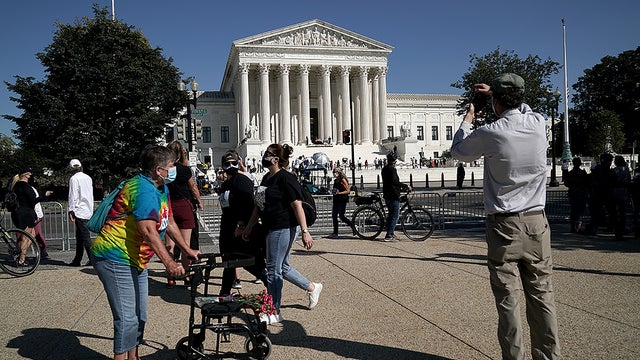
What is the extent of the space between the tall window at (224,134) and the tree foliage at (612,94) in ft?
172

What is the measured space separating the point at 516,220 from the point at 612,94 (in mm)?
81069

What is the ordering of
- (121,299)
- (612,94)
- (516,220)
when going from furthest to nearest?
(612,94)
(121,299)
(516,220)

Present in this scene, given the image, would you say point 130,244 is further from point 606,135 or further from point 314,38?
point 314,38

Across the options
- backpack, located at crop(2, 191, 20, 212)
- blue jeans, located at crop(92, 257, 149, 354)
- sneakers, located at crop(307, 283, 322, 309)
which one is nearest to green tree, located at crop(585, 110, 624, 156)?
sneakers, located at crop(307, 283, 322, 309)

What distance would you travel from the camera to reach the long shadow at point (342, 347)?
13.3 feet

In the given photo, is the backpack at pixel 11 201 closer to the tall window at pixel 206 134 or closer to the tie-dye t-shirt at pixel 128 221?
the tie-dye t-shirt at pixel 128 221

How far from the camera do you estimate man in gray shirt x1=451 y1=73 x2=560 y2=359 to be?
3.31m

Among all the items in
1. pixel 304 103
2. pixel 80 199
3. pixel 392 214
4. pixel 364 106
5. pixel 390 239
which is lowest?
pixel 390 239

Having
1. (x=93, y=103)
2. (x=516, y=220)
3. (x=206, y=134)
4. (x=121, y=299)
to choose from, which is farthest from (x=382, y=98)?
(x=121, y=299)

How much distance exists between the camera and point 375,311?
538cm

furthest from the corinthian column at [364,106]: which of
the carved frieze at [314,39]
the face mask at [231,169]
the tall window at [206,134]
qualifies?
the face mask at [231,169]

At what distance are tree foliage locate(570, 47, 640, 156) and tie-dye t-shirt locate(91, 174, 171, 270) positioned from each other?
70512 millimetres

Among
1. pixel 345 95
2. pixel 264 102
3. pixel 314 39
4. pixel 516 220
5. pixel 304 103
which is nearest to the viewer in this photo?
pixel 516 220

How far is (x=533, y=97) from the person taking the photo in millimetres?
28703
